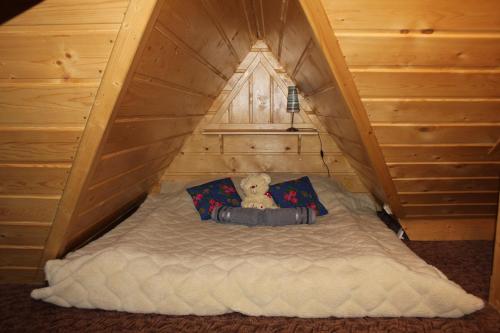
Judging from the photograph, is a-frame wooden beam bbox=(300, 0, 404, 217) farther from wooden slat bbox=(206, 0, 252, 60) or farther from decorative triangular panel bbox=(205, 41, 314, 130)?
decorative triangular panel bbox=(205, 41, 314, 130)

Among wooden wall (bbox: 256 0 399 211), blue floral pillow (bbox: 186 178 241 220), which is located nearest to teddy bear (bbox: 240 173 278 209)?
blue floral pillow (bbox: 186 178 241 220)

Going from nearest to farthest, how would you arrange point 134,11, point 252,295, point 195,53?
point 134,11 → point 252,295 → point 195,53

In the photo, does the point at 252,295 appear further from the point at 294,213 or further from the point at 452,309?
the point at 452,309

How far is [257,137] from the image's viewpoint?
3.09 meters

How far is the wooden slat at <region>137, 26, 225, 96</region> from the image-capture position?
1.33 meters

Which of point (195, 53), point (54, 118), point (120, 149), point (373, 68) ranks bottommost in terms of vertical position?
point (120, 149)

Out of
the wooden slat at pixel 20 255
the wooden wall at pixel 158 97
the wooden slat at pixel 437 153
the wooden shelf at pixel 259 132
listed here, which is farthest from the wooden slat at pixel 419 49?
the wooden slat at pixel 20 255

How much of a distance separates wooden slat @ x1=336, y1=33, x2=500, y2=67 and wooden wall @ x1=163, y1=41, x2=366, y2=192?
1.53 m

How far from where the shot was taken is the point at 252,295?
1622mm

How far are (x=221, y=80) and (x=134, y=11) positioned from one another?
1702mm

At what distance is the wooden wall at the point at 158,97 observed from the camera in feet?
4.49

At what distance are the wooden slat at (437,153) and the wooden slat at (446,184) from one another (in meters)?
0.24

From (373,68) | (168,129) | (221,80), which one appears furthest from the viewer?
(221,80)

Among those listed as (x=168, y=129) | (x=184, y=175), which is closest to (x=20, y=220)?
(x=168, y=129)
